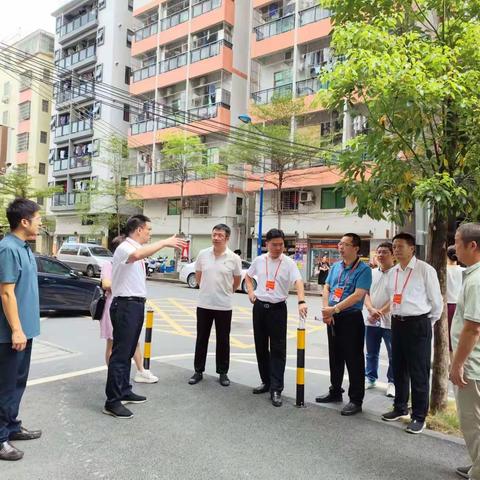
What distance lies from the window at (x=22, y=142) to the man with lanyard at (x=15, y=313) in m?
43.2

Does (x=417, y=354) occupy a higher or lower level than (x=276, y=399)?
higher

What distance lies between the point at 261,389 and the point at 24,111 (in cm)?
4502

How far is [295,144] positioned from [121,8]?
21.9 metres

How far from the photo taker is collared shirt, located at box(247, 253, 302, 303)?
5195mm

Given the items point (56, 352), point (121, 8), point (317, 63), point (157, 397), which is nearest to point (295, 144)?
point (317, 63)

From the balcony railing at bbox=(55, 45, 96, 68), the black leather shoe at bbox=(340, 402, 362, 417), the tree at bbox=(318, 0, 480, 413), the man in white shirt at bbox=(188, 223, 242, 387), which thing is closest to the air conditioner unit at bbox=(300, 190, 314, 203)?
the man in white shirt at bbox=(188, 223, 242, 387)

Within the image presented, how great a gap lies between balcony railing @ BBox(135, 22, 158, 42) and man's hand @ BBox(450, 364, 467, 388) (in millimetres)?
33612

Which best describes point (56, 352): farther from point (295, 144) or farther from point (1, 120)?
point (1, 120)

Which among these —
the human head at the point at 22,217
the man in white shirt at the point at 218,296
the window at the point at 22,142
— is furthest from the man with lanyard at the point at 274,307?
the window at the point at 22,142

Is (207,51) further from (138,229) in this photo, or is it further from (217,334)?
(138,229)

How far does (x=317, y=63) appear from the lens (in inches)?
972

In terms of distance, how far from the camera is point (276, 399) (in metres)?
4.99

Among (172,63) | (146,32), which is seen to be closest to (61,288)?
(172,63)

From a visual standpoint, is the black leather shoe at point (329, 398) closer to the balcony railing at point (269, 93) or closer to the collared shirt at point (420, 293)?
the collared shirt at point (420, 293)
